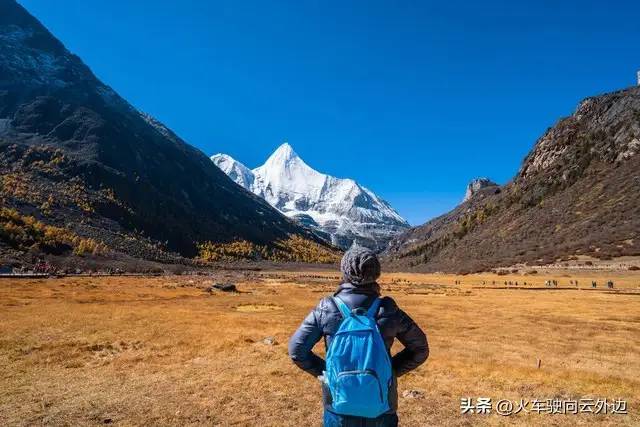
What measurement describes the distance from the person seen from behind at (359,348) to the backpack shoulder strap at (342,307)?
0.04 ft

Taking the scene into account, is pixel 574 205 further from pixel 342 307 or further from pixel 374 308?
pixel 342 307

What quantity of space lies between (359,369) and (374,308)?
73 cm

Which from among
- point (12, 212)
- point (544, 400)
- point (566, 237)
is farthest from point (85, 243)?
point (566, 237)

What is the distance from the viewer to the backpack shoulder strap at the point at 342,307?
16.5 feet

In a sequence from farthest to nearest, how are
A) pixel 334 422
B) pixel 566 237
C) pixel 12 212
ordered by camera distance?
pixel 566 237 < pixel 12 212 < pixel 334 422

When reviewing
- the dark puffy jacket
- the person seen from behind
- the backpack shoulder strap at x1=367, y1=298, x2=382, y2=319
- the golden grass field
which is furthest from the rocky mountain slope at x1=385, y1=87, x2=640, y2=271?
the backpack shoulder strap at x1=367, y1=298, x2=382, y2=319

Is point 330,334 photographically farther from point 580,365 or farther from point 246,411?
point 580,365

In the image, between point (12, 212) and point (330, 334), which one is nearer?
point (330, 334)

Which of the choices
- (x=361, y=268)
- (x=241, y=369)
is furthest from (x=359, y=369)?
(x=241, y=369)

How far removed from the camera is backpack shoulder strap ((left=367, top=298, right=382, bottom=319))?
16.4 feet

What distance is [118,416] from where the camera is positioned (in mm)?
12727

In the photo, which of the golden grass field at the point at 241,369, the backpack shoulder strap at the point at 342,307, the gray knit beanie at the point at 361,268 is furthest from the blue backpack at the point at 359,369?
the golden grass field at the point at 241,369

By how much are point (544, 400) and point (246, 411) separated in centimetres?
1001

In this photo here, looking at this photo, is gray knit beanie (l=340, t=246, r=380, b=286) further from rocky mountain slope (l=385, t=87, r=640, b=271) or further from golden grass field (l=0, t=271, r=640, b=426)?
rocky mountain slope (l=385, t=87, r=640, b=271)
